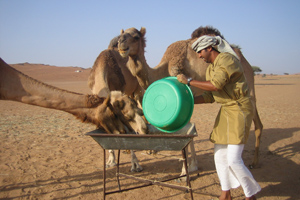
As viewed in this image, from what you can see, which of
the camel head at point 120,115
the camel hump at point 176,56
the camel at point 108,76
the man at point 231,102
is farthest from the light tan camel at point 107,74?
the man at point 231,102

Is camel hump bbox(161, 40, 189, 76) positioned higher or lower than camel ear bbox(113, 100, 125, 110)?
higher

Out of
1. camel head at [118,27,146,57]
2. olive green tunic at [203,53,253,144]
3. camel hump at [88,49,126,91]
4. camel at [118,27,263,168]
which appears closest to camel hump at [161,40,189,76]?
camel at [118,27,263,168]

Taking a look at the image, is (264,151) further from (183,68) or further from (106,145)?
(106,145)

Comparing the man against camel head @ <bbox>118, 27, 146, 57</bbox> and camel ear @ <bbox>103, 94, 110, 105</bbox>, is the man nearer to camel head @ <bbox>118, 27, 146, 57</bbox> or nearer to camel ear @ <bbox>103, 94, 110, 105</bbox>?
camel ear @ <bbox>103, 94, 110, 105</bbox>

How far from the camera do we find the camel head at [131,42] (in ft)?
15.6

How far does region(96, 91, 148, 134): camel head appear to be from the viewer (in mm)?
3234

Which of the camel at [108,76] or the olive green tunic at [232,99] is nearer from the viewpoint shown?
the olive green tunic at [232,99]

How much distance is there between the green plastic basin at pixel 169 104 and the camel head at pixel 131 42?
173 centimetres

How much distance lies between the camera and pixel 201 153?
6.15 metres

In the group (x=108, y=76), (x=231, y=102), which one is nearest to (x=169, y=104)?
(x=231, y=102)

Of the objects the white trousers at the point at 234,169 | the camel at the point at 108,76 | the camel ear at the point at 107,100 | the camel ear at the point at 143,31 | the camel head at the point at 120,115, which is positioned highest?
the camel ear at the point at 143,31

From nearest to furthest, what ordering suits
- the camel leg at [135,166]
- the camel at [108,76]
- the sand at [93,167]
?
the sand at [93,167] → the camel leg at [135,166] → the camel at [108,76]

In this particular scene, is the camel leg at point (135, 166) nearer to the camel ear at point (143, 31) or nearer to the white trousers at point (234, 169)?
the white trousers at point (234, 169)

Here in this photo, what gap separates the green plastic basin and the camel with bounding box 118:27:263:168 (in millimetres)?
1819
